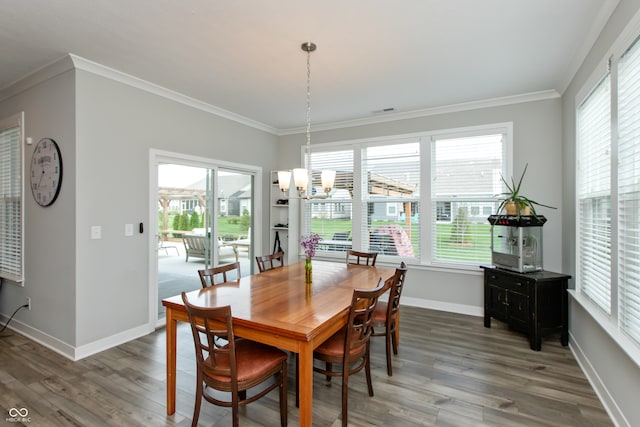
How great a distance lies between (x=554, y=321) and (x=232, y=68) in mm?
4155

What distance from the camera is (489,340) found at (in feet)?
11.3

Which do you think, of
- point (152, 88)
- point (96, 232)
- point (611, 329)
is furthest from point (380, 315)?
point (152, 88)

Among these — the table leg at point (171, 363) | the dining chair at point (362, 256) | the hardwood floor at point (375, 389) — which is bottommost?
Result: the hardwood floor at point (375, 389)

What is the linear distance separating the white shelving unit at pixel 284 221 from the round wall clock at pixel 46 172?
2947mm

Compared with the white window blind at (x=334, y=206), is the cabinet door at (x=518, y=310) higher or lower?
lower

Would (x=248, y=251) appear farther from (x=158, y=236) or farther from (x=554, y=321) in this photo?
(x=554, y=321)

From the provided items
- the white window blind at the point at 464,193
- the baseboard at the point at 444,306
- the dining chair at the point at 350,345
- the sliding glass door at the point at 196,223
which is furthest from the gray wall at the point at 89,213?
the white window blind at the point at 464,193

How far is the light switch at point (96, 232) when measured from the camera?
3.10m

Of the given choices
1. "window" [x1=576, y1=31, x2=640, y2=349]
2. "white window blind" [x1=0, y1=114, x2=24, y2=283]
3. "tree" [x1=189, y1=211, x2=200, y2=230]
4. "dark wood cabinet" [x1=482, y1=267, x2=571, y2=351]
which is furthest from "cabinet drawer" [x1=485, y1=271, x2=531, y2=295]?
"white window blind" [x1=0, y1=114, x2=24, y2=283]

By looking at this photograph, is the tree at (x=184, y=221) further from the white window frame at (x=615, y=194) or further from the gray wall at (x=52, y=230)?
the white window frame at (x=615, y=194)

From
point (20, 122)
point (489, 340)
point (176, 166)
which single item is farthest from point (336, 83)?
point (20, 122)

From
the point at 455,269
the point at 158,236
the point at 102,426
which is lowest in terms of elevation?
the point at 102,426

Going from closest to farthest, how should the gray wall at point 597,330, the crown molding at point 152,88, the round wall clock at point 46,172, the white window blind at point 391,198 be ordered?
the gray wall at point 597,330 < the crown molding at point 152,88 < the round wall clock at point 46,172 < the white window blind at point 391,198

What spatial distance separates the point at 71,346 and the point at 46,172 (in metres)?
1.74
